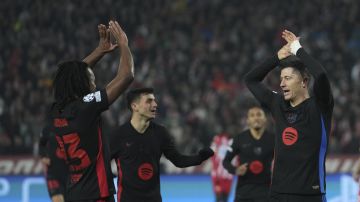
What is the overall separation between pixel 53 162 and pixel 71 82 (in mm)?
5923

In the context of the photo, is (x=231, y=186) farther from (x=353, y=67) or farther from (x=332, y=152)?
(x=353, y=67)

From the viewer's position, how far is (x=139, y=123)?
24.2 feet

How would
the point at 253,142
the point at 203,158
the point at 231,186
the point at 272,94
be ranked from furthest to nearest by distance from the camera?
the point at 231,186, the point at 253,142, the point at 203,158, the point at 272,94

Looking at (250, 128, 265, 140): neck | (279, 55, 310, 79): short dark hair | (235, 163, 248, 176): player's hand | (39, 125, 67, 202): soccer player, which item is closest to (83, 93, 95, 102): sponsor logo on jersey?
(279, 55, 310, 79): short dark hair

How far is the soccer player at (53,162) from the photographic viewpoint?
10.8 metres

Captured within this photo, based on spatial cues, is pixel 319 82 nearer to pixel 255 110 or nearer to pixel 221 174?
pixel 255 110

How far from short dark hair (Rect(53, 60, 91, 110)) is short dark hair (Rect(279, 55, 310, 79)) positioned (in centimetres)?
155

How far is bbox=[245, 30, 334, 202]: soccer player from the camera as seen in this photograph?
17.9ft

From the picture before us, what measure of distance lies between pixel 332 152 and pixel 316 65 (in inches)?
404

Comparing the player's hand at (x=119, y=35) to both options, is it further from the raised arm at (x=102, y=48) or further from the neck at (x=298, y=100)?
the neck at (x=298, y=100)

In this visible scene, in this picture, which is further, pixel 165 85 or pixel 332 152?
pixel 165 85

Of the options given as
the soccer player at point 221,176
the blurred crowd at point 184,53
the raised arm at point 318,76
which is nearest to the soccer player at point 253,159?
the raised arm at point 318,76

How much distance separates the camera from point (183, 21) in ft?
68.7

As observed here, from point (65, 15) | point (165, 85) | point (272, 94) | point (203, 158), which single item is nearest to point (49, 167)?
point (203, 158)
